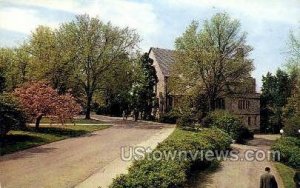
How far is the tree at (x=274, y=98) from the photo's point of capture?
7112 cm

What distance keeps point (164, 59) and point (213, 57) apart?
19496mm

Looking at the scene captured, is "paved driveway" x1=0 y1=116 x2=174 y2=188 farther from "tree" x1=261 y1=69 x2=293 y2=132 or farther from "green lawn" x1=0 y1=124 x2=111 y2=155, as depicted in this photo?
"tree" x1=261 y1=69 x2=293 y2=132

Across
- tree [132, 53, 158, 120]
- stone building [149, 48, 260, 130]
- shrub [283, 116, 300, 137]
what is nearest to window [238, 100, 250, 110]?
stone building [149, 48, 260, 130]

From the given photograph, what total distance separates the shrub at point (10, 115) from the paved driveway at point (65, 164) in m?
2.54

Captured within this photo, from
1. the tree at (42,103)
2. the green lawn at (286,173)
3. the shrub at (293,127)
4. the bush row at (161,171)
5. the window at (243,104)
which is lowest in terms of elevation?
the green lawn at (286,173)

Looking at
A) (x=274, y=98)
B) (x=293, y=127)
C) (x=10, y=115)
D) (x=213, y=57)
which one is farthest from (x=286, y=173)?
(x=274, y=98)

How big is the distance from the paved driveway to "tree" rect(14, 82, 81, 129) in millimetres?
4338

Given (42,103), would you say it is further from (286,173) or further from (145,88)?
(145,88)

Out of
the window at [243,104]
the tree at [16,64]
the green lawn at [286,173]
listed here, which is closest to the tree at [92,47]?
the tree at [16,64]

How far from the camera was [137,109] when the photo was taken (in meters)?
61.3

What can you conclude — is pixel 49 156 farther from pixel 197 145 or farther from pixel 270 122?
pixel 270 122

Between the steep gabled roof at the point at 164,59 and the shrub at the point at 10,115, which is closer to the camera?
the shrub at the point at 10,115

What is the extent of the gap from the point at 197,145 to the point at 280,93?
2194 inches

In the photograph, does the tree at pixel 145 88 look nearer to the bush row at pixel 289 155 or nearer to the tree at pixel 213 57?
the tree at pixel 213 57
